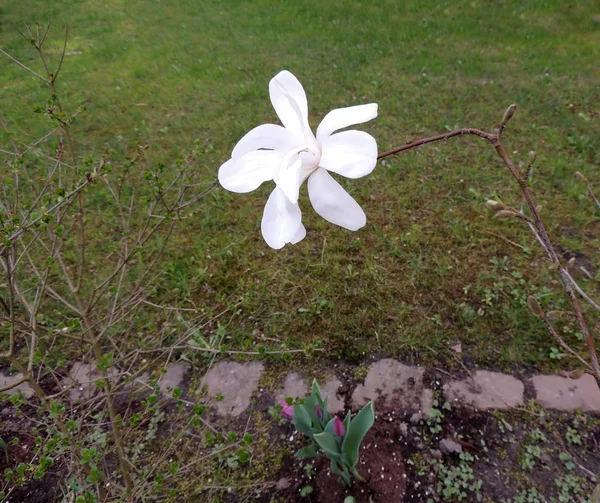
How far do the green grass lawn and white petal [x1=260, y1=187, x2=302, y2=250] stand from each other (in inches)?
30.1

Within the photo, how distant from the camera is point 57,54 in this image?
17.5 feet

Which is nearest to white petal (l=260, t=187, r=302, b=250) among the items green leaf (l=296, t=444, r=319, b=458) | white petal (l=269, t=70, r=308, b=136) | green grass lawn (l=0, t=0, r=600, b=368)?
white petal (l=269, t=70, r=308, b=136)

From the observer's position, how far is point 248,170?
77 cm

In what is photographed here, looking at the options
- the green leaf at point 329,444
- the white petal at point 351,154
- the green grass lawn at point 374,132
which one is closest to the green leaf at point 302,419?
the green leaf at point 329,444

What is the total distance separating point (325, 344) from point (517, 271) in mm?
1195

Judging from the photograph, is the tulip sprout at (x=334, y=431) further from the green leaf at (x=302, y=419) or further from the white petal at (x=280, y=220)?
the white petal at (x=280, y=220)

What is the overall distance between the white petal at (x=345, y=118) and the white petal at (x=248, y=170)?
9 cm

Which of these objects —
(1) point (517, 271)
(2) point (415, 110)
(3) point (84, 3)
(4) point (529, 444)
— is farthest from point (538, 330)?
(3) point (84, 3)

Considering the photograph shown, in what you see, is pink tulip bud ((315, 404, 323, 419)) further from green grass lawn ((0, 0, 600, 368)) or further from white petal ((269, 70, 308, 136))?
white petal ((269, 70, 308, 136))

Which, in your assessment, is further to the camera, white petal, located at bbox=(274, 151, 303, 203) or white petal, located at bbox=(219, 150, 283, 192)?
white petal, located at bbox=(219, 150, 283, 192)

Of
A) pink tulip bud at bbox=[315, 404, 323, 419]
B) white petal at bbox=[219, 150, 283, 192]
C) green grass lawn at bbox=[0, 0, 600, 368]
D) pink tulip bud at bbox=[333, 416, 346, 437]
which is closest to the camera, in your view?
white petal at bbox=[219, 150, 283, 192]

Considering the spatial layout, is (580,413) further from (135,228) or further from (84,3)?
(84,3)

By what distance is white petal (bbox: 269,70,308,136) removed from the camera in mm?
774

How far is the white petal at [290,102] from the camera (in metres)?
0.77
